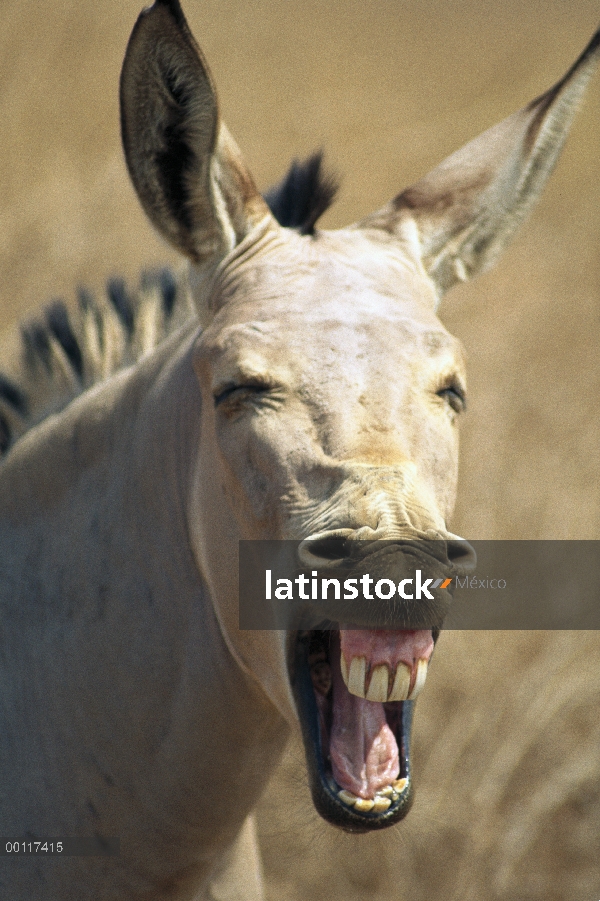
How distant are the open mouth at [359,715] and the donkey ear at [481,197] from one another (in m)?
1.07

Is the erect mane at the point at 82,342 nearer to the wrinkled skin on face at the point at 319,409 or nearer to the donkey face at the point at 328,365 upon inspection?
the donkey face at the point at 328,365

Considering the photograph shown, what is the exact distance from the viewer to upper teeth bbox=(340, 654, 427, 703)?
1741 millimetres

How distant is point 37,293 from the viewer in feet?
23.3

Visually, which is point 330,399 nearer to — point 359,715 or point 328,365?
point 328,365

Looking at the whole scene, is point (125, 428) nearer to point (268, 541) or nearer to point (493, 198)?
point (268, 541)

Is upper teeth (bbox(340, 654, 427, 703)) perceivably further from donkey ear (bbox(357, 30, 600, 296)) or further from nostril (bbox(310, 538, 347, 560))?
donkey ear (bbox(357, 30, 600, 296))

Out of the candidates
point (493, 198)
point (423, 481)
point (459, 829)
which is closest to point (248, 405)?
point (423, 481)

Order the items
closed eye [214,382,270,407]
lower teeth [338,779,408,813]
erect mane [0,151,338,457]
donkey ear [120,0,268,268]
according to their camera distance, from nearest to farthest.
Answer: lower teeth [338,779,408,813]
closed eye [214,382,270,407]
donkey ear [120,0,268,268]
erect mane [0,151,338,457]

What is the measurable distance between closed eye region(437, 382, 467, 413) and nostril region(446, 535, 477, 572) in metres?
0.42

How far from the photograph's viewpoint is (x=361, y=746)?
187cm

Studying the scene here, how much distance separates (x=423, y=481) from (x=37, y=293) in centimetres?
588

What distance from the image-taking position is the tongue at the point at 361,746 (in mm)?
1835

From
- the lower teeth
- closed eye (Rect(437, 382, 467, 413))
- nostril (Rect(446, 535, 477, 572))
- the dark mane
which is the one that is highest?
the dark mane

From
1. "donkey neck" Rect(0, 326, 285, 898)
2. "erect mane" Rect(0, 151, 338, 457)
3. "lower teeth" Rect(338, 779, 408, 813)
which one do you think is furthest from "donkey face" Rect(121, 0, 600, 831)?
"erect mane" Rect(0, 151, 338, 457)
